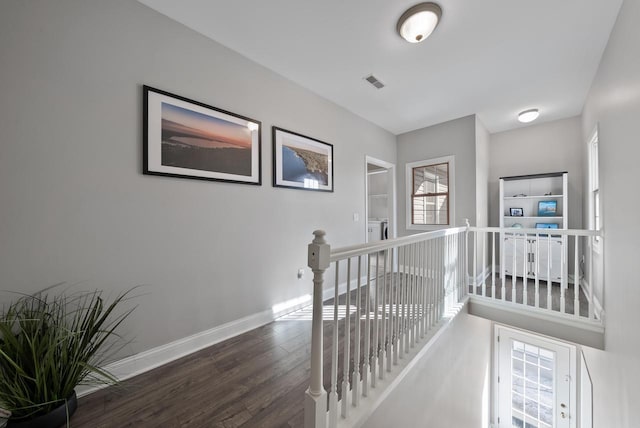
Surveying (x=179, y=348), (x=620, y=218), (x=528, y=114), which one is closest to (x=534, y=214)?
(x=528, y=114)

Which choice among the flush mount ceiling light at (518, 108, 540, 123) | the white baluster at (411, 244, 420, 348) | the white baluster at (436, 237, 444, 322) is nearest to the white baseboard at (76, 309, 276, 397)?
the white baluster at (411, 244, 420, 348)

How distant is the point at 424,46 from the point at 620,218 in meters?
2.15

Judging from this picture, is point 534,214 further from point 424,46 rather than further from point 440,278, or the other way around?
point 424,46

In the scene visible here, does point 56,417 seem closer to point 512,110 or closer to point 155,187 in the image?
point 155,187

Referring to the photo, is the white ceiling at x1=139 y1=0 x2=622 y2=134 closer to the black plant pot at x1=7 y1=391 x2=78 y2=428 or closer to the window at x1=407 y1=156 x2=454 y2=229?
the window at x1=407 y1=156 x2=454 y2=229

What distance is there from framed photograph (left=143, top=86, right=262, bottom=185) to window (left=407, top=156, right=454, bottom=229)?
10.5 ft

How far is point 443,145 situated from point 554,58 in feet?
5.70

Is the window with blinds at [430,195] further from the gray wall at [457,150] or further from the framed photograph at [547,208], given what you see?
the framed photograph at [547,208]

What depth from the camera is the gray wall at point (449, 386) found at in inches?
65.4

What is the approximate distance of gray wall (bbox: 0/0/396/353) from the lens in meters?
1.33

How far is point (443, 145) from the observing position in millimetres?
4027

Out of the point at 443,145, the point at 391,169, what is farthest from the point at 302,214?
the point at 443,145

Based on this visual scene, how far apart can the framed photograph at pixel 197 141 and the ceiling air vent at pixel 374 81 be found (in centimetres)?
140

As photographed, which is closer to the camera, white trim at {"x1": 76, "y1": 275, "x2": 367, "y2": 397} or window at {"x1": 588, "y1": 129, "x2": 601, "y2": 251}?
white trim at {"x1": 76, "y1": 275, "x2": 367, "y2": 397}
